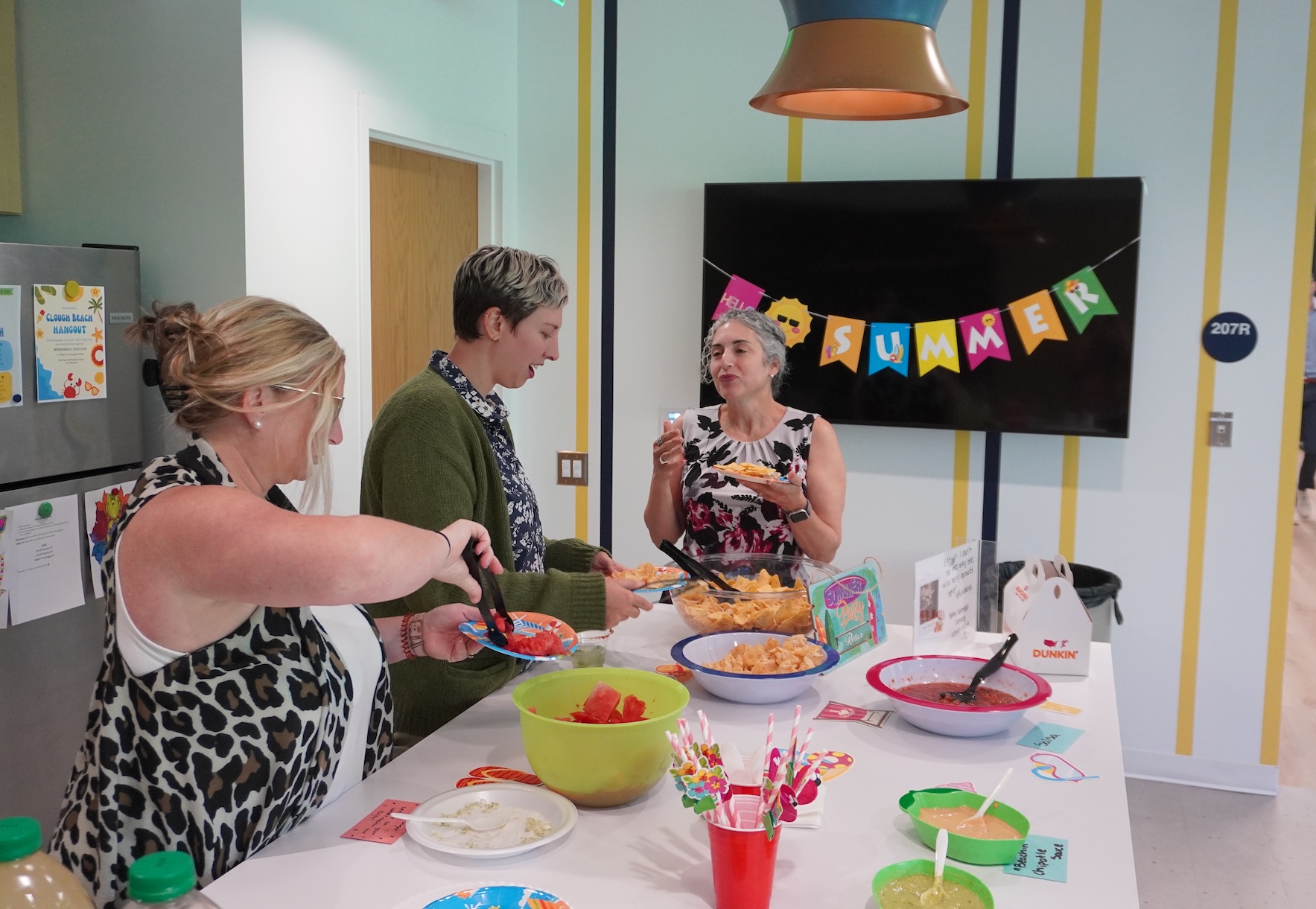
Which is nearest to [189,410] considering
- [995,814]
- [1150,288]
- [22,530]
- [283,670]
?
[283,670]

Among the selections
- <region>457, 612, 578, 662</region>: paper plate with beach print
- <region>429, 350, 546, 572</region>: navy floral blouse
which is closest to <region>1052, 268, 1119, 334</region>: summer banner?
<region>429, 350, 546, 572</region>: navy floral blouse

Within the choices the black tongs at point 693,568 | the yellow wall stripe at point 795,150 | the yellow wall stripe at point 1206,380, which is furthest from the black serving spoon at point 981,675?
the yellow wall stripe at point 795,150

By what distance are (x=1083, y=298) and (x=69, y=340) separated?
306 centimetres

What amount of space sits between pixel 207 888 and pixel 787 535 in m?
1.73

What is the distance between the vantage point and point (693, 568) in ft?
7.23

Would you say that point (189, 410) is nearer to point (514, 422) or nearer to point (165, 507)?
point (165, 507)

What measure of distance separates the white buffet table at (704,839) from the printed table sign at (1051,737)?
0.7 inches

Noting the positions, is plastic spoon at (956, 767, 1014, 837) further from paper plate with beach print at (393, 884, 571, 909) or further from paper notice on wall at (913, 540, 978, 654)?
paper notice on wall at (913, 540, 978, 654)

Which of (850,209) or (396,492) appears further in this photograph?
(850,209)

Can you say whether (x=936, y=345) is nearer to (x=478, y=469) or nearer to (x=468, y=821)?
(x=478, y=469)

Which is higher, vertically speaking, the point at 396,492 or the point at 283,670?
the point at 396,492

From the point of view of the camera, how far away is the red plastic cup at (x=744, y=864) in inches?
45.6

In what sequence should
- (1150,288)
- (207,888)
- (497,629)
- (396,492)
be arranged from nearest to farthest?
(207,888)
(497,629)
(396,492)
(1150,288)

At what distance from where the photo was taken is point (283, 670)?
4.59 ft
